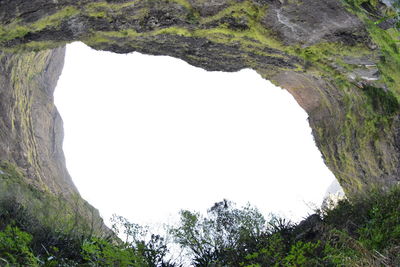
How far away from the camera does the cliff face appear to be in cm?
803

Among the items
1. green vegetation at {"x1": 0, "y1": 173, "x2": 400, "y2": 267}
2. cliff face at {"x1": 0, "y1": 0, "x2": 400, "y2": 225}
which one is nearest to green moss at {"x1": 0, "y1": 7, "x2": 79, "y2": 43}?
cliff face at {"x1": 0, "y1": 0, "x2": 400, "y2": 225}

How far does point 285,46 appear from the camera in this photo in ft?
31.1

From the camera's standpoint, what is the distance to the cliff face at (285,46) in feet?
26.3

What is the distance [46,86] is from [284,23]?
15199 millimetres

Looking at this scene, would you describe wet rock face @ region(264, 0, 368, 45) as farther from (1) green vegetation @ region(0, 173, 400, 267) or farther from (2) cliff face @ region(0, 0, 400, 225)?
(1) green vegetation @ region(0, 173, 400, 267)

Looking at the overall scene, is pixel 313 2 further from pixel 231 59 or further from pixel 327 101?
pixel 327 101

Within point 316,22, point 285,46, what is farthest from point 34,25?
point 316,22

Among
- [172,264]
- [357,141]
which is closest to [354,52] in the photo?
[357,141]

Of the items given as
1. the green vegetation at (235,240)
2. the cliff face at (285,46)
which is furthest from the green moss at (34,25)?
the green vegetation at (235,240)

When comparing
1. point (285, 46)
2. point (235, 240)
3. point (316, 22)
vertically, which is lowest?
point (235, 240)

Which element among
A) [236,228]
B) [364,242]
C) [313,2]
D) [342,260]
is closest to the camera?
[342,260]

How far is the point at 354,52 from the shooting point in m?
8.53

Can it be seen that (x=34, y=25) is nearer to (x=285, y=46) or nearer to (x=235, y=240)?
(x=285, y=46)

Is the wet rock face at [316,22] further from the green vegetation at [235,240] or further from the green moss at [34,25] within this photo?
the green moss at [34,25]
